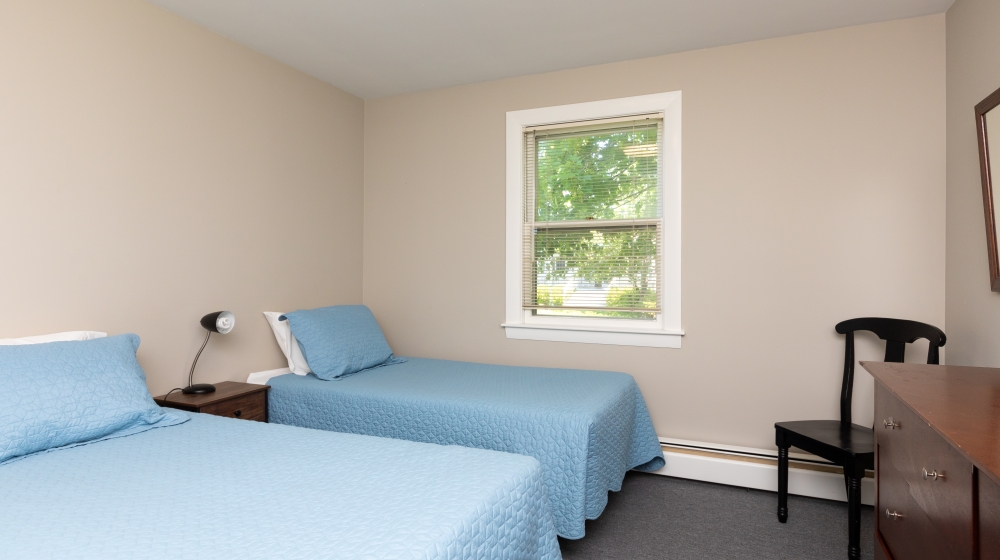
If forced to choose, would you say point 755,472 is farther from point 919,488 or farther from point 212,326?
point 212,326

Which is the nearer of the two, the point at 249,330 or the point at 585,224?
the point at 249,330

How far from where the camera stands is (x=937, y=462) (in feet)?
4.42

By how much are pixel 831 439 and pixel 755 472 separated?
0.68 m

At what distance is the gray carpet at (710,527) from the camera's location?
7.80 feet

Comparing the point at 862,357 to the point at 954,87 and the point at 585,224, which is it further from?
the point at 585,224

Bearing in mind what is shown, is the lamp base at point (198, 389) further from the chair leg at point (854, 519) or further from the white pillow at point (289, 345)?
the chair leg at point (854, 519)

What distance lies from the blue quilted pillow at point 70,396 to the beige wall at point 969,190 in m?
3.36

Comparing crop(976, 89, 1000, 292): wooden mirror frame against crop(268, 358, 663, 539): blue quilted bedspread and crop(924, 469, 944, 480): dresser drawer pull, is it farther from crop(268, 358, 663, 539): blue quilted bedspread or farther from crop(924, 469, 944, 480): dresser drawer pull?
crop(268, 358, 663, 539): blue quilted bedspread

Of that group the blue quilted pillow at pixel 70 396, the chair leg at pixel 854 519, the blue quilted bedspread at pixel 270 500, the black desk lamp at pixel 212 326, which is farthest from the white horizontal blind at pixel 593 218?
the blue quilted pillow at pixel 70 396

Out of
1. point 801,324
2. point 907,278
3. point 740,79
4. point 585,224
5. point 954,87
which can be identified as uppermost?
point 740,79

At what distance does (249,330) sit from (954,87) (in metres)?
3.90

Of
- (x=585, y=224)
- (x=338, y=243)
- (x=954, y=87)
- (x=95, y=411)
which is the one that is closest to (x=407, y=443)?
(x=95, y=411)

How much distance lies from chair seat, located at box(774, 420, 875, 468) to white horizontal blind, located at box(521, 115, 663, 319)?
100cm

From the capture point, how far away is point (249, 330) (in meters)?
3.21
